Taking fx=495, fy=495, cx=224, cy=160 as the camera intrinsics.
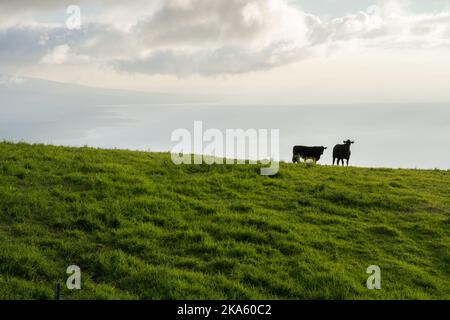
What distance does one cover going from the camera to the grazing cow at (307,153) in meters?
28.8

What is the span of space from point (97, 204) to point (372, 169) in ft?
50.6

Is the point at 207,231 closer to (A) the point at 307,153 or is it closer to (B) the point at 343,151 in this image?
(A) the point at 307,153

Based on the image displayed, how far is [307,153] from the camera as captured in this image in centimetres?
2911

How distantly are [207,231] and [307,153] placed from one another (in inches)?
643

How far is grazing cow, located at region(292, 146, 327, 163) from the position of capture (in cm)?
2881

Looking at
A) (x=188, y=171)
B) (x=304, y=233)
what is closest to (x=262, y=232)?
(x=304, y=233)

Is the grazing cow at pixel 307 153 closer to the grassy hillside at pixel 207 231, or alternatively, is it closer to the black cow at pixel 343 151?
the black cow at pixel 343 151

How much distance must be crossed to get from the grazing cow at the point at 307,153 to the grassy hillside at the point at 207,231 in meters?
7.52

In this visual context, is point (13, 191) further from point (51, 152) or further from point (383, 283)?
point (383, 283)

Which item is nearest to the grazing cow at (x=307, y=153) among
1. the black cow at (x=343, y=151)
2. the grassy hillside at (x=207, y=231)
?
Result: the black cow at (x=343, y=151)

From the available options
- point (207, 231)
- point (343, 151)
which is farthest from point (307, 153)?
point (207, 231)

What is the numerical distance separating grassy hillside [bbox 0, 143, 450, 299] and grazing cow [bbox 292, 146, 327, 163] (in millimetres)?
7518

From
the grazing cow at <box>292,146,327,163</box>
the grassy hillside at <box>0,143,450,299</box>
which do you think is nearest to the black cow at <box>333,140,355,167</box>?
the grazing cow at <box>292,146,327,163</box>

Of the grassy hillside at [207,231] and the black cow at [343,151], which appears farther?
the black cow at [343,151]
